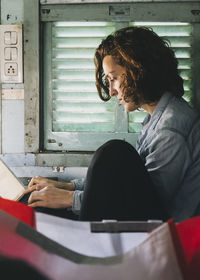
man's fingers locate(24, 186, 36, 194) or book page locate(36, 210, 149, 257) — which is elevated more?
book page locate(36, 210, 149, 257)

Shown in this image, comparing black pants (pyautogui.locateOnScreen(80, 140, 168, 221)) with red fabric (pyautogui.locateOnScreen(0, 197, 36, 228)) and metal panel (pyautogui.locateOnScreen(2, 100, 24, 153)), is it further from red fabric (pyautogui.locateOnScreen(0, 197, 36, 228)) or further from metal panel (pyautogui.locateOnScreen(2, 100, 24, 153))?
metal panel (pyautogui.locateOnScreen(2, 100, 24, 153))

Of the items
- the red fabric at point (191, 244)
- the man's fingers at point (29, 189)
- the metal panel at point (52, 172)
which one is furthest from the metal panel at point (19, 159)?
the red fabric at point (191, 244)

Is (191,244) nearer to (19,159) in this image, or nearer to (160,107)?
(160,107)

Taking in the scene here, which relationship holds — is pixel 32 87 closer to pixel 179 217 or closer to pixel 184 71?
pixel 184 71

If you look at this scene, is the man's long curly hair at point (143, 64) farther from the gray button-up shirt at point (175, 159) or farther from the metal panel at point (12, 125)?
the metal panel at point (12, 125)

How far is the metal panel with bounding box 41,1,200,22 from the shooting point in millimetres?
2555

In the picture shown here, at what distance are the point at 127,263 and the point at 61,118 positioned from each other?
212cm

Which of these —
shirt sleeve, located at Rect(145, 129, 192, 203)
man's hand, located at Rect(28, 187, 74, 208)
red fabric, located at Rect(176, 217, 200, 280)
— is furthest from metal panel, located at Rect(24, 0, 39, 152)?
red fabric, located at Rect(176, 217, 200, 280)

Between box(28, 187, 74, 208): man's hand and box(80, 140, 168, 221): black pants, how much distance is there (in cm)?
35

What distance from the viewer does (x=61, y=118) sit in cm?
273

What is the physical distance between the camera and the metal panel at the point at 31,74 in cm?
264

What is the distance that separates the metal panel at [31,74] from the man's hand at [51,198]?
3.05ft

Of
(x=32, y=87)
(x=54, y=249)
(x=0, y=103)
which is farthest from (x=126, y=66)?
(x=54, y=249)

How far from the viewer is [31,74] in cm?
266
